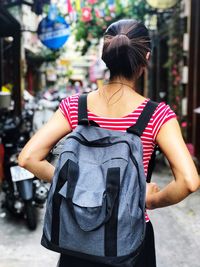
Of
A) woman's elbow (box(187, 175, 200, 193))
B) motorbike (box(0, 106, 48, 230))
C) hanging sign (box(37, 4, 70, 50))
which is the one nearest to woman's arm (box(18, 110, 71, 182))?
woman's elbow (box(187, 175, 200, 193))

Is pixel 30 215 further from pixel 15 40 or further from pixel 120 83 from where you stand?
pixel 15 40

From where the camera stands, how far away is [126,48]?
1.85 metres

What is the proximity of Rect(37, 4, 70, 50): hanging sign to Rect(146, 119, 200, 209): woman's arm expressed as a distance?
941 cm

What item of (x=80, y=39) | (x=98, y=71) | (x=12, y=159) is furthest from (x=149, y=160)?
(x=98, y=71)

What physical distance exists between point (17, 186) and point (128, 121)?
12.2 ft

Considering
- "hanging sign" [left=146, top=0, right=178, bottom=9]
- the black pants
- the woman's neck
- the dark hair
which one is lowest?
the black pants

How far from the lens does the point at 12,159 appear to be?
5664 millimetres

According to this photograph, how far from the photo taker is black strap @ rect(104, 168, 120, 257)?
1.60 metres

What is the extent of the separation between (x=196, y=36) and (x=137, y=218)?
722 centimetres

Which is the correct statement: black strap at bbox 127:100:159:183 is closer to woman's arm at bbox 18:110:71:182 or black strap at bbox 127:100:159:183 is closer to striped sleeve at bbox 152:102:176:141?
striped sleeve at bbox 152:102:176:141

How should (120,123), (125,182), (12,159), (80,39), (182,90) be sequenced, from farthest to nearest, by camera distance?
1. (80,39)
2. (182,90)
3. (12,159)
4. (120,123)
5. (125,182)

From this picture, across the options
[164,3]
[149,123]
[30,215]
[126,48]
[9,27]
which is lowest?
[30,215]

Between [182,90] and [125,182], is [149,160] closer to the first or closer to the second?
[125,182]

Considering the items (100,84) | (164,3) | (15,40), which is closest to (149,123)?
(100,84)
